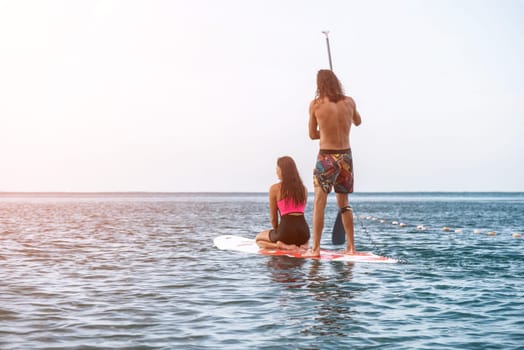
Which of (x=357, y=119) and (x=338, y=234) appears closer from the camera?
(x=357, y=119)

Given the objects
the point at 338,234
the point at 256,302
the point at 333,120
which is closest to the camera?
the point at 256,302

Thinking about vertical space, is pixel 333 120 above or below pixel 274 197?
above

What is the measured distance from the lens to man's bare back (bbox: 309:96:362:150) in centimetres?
1254

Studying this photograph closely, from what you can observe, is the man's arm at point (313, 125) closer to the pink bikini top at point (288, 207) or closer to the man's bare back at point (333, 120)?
the man's bare back at point (333, 120)

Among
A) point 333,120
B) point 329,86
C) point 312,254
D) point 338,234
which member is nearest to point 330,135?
point 333,120

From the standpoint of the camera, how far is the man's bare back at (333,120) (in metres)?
12.5

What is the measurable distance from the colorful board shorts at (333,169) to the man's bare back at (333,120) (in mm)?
A: 128

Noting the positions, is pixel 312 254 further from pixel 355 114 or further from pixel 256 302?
pixel 256 302

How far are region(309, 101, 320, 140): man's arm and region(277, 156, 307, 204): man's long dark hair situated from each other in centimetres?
106

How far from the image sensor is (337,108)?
1255cm

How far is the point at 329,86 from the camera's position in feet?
41.3

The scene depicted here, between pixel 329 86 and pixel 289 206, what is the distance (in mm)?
2661

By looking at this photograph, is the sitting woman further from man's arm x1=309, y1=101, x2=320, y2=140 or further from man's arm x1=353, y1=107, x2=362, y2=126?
man's arm x1=353, y1=107, x2=362, y2=126

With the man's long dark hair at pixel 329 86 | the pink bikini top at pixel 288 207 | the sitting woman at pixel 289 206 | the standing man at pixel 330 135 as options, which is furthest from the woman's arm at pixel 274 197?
the man's long dark hair at pixel 329 86
